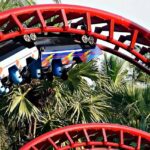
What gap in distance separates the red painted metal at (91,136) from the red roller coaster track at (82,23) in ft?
4.51

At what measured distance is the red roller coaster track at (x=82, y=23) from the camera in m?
9.69

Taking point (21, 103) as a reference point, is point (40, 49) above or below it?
above

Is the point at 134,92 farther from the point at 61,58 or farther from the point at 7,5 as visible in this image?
the point at 7,5

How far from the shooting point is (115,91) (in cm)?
1419

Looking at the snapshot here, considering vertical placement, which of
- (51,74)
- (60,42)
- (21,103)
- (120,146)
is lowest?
(120,146)

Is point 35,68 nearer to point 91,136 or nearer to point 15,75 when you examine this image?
point 15,75

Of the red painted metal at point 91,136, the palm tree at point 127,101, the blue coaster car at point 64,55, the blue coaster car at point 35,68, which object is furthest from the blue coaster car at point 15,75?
the palm tree at point 127,101

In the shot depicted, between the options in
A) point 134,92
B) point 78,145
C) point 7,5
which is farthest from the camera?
point 7,5

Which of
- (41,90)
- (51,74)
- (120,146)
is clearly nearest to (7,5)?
(41,90)

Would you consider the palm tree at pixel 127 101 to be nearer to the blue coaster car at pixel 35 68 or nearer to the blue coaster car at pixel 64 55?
the blue coaster car at pixel 64 55

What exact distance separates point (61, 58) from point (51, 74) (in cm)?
46

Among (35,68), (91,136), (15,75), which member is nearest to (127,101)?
(91,136)

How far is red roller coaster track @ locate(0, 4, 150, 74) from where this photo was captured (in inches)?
381

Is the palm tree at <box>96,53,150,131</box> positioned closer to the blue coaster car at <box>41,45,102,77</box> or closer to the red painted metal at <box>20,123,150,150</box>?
the red painted metal at <box>20,123,150,150</box>
